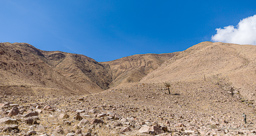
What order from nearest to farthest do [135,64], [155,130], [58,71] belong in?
[155,130] → [58,71] → [135,64]

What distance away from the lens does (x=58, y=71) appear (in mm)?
101125

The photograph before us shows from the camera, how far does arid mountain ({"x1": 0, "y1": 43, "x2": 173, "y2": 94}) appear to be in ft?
149

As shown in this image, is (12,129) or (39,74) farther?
(39,74)

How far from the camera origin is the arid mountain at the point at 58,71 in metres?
45.5

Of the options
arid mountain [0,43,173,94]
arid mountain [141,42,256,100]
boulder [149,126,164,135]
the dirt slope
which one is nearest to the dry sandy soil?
boulder [149,126,164,135]

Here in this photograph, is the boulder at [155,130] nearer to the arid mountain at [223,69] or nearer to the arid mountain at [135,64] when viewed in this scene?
the arid mountain at [223,69]

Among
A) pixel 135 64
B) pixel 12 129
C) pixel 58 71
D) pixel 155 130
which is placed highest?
pixel 135 64

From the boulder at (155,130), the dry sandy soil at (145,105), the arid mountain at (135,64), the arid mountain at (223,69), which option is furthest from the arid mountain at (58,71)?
the boulder at (155,130)

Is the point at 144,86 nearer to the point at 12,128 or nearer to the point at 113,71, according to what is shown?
the point at 12,128

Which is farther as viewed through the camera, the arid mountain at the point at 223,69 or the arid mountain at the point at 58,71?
the arid mountain at the point at 58,71

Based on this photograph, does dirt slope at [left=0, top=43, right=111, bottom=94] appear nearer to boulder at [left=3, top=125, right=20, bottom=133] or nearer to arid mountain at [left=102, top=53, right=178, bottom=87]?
A: arid mountain at [left=102, top=53, right=178, bottom=87]

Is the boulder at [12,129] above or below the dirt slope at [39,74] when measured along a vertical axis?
below

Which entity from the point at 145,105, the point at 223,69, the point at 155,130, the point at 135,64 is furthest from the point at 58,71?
the point at 155,130

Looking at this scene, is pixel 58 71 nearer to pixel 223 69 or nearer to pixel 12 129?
pixel 223 69
